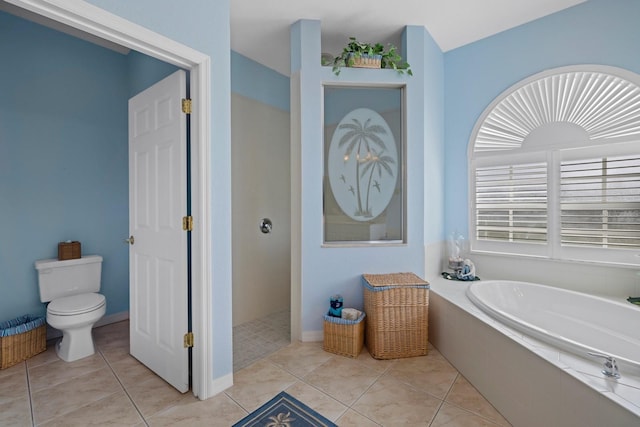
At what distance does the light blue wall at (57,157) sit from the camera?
2312mm

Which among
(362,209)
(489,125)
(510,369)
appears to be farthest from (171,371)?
(489,125)

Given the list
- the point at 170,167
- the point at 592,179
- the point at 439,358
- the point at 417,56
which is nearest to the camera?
the point at 170,167

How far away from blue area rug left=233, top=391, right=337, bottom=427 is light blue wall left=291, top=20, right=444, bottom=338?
0.82 metres

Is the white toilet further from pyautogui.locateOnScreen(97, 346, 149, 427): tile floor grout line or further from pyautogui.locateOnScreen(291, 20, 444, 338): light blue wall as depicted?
pyautogui.locateOnScreen(291, 20, 444, 338): light blue wall

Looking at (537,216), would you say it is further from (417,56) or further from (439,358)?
(417,56)

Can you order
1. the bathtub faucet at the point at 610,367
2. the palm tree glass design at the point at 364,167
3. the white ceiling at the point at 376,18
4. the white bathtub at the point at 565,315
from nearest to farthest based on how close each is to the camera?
the bathtub faucet at the point at 610,367 < the white bathtub at the point at 565,315 < the white ceiling at the point at 376,18 < the palm tree glass design at the point at 364,167

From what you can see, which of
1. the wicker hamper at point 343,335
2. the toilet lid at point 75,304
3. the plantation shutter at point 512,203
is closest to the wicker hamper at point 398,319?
the wicker hamper at point 343,335

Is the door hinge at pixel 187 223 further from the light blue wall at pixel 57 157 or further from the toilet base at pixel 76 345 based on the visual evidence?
the light blue wall at pixel 57 157

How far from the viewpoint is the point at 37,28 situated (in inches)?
96.3

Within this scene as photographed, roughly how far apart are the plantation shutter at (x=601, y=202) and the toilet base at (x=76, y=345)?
3955mm

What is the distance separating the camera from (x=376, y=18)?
2465mm

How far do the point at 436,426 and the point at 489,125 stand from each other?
258cm

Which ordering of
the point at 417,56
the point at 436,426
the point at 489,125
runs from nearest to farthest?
the point at 436,426, the point at 417,56, the point at 489,125

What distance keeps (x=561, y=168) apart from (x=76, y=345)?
416 centimetres
